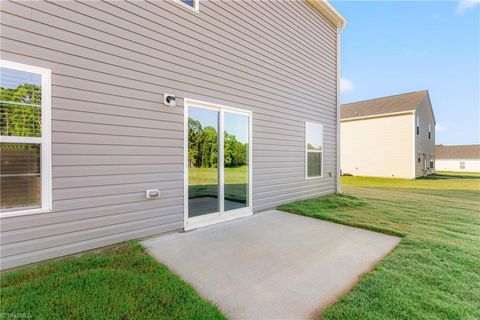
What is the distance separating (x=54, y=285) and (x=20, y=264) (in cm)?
81

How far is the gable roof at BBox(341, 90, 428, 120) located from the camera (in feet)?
58.0

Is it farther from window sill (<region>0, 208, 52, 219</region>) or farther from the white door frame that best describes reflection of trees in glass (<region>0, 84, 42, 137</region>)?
the white door frame

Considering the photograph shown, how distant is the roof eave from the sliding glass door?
4521 millimetres

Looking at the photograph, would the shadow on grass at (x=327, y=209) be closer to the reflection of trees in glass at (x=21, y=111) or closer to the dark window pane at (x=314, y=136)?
the dark window pane at (x=314, y=136)

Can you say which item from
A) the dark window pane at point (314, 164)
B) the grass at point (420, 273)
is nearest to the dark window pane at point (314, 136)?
the dark window pane at point (314, 164)

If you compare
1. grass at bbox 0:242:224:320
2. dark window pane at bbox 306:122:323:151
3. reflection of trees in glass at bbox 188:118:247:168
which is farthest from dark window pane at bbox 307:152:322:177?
grass at bbox 0:242:224:320

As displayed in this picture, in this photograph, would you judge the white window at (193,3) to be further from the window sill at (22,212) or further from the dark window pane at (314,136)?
the dark window pane at (314,136)

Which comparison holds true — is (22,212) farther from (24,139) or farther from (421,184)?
(421,184)

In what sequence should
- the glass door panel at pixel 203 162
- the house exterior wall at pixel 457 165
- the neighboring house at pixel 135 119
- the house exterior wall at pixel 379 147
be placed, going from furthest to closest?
1. the house exterior wall at pixel 457 165
2. the house exterior wall at pixel 379 147
3. the glass door panel at pixel 203 162
4. the neighboring house at pixel 135 119

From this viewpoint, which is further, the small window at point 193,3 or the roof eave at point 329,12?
the roof eave at point 329,12

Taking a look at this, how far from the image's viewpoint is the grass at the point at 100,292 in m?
1.72

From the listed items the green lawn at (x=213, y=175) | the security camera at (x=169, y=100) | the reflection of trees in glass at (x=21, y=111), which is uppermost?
the security camera at (x=169, y=100)

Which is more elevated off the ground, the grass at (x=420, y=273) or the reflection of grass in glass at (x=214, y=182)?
the reflection of grass in glass at (x=214, y=182)

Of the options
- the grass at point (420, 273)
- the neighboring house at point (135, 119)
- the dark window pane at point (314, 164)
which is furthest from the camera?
the dark window pane at point (314, 164)
